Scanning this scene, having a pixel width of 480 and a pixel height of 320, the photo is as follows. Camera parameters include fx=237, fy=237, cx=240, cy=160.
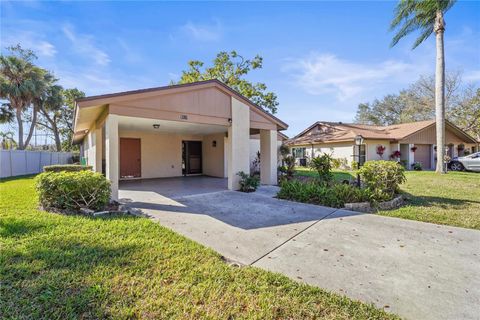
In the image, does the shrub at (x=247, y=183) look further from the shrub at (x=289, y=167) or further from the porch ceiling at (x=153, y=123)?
the shrub at (x=289, y=167)

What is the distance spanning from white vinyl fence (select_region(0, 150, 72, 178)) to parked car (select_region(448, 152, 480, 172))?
30.8 m

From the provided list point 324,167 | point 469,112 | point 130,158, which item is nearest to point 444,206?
point 324,167

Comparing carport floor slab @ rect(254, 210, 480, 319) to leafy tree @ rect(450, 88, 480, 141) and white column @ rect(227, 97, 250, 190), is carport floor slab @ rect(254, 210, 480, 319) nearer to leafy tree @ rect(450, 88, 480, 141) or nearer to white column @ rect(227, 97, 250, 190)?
white column @ rect(227, 97, 250, 190)

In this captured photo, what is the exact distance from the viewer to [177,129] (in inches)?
448

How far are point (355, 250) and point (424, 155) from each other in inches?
937

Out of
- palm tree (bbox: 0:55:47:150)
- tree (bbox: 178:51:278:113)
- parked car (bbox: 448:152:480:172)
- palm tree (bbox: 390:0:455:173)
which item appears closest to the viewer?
palm tree (bbox: 390:0:455:173)

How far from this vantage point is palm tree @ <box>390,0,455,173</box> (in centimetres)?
1446

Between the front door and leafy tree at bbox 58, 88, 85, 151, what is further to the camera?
leafy tree at bbox 58, 88, 85, 151

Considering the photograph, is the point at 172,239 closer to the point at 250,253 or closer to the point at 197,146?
the point at 250,253

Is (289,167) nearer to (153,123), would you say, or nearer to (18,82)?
(153,123)

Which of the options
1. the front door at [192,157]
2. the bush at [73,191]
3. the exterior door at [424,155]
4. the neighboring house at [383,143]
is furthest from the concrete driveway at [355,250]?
the exterior door at [424,155]

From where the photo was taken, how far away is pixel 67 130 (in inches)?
1353

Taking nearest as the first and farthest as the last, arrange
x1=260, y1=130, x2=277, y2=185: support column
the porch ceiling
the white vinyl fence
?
1. the porch ceiling
2. x1=260, y1=130, x2=277, y2=185: support column
3. the white vinyl fence

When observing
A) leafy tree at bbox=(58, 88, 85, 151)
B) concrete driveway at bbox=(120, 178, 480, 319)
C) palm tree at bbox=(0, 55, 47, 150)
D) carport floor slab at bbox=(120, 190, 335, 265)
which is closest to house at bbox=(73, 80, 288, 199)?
carport floor slab at bbox=(120, 190, 335, 265)
